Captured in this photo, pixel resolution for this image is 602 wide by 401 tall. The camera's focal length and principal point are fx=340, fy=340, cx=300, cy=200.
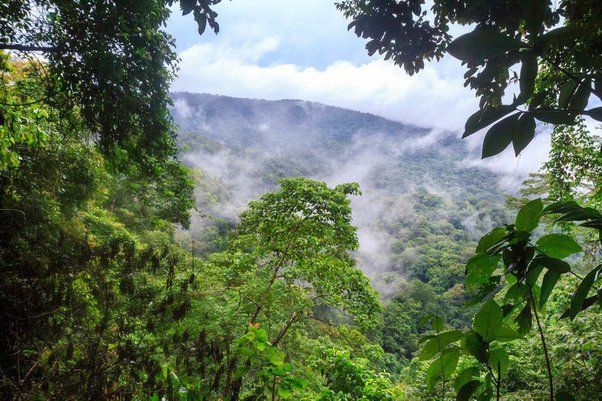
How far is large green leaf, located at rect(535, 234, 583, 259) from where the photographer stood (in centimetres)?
56

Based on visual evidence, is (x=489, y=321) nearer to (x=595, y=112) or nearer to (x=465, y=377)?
(x=465, y=377)

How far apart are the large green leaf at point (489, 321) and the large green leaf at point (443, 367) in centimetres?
7

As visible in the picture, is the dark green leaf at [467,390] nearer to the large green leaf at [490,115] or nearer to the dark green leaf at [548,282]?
the dark green leaf at [548,282]

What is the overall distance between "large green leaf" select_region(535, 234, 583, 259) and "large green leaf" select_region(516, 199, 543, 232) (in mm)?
30

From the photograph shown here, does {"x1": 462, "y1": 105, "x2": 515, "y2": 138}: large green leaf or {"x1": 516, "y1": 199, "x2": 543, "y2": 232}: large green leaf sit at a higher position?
{"x1": 462, "y1": 105, "x2": 515, "y2": 138}: large green leaf

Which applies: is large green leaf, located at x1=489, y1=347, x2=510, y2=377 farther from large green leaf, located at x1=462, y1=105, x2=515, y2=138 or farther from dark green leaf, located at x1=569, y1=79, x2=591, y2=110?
dark green leaf, located at x1=569, y1=79, x2=591, y2=110

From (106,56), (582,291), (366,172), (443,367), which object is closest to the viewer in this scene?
(582,291)

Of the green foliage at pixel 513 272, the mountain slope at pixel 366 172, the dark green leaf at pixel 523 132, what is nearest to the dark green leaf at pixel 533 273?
the green foliage at pixel 513 272

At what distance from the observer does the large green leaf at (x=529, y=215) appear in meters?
0.58

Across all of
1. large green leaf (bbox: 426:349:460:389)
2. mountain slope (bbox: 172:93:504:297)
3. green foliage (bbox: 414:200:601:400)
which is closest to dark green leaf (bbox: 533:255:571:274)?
green foliage (bbox: 414:200:601:400)

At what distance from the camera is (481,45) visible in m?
0.61

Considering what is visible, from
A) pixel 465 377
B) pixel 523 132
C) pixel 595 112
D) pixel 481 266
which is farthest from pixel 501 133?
pixel 465 377

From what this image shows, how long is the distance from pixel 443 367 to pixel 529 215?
32cm

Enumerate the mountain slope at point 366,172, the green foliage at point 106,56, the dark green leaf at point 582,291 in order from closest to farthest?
the dark green leaf at point 582,291, the green foliage at point 106,56, the mountain slope at point 366,172
